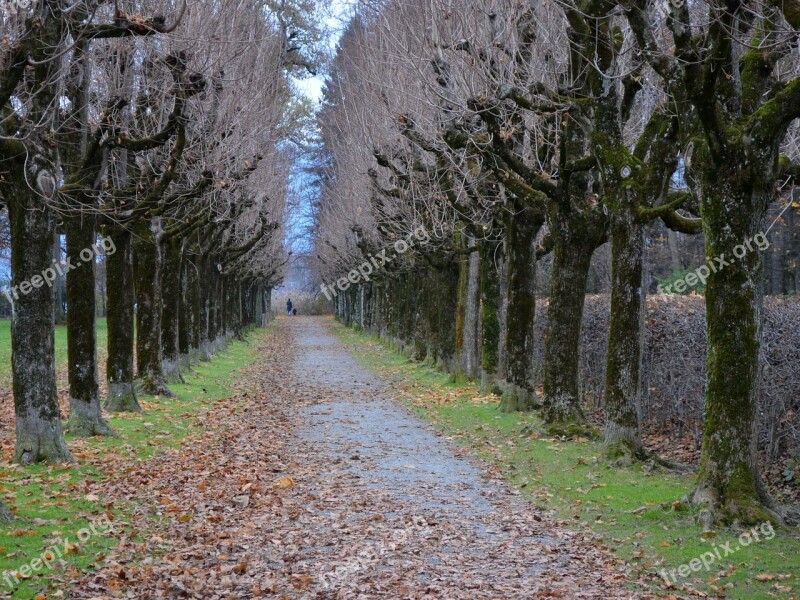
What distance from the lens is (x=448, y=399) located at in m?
21.1

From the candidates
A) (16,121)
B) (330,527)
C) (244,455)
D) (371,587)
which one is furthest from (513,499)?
(16,121)

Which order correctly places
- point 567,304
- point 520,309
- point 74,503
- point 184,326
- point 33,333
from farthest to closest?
point 184,326, point 520,309, point 567,304, point 33,333, point 74,503

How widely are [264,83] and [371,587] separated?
19.3 metres

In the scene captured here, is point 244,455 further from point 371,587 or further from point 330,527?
point 371,587

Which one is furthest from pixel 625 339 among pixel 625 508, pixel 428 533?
pixel 428 533

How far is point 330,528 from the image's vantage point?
9172 mm

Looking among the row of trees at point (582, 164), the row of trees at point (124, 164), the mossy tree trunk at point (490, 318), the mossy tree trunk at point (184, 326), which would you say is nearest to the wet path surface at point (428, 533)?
the row of trees at point (582, 164)

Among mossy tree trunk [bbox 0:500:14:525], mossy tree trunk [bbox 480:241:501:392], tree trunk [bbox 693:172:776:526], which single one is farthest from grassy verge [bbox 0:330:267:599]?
mossy tree trunk [bbox 480:241:501:392]

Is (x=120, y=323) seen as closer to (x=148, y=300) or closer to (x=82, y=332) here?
(x=148, y=300)

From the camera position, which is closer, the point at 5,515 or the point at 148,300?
the point at 5,515

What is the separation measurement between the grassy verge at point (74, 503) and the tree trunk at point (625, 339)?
6.61 meters

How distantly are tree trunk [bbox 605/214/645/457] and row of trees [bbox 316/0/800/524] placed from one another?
0.07ft

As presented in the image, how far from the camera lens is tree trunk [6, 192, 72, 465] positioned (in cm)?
1071

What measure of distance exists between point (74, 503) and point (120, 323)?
7722mm
